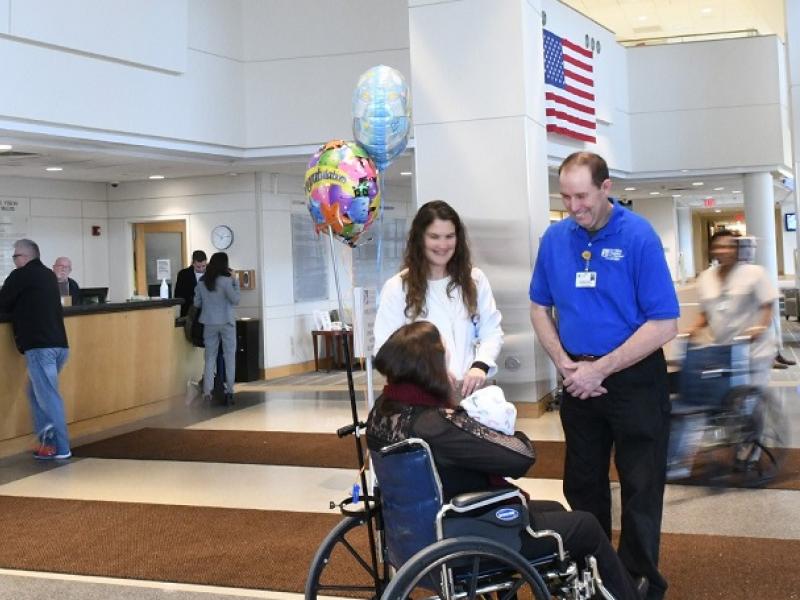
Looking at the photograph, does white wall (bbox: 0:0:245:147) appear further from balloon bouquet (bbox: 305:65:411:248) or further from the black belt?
the black belt

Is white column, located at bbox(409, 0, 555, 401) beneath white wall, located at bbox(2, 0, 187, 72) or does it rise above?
beneath

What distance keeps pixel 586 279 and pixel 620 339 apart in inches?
8.4

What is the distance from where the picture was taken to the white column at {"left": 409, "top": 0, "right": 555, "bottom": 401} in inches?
284

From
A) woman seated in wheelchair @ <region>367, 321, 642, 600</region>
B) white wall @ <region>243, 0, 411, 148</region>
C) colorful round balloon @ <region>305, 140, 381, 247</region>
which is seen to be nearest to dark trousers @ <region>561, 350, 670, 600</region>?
woman seated in wheelchair @ <region>367, 321, 642, 600</region>

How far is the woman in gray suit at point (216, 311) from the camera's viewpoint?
352 inches

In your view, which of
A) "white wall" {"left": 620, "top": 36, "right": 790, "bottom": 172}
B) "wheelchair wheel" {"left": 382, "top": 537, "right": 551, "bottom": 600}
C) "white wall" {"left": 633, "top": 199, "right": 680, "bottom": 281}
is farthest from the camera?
"white wall" {"left": 633, "top": 199, "right": 680, "bottom": 281}

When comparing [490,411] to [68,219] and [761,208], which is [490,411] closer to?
[68,219]

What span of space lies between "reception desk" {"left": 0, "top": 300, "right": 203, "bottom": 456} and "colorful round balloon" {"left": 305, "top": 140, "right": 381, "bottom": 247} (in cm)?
339

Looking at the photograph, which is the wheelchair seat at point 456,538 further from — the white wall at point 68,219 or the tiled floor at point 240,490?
the white wall at point 68,219

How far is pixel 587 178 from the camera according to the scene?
8.75 ft

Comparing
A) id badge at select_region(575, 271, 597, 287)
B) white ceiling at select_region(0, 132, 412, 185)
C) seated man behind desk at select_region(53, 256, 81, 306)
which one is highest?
white ceiling at select_region(0, 132, 412, 185)

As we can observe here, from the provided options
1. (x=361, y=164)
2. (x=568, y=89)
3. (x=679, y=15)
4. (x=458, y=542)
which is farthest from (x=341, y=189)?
(x=679, y=15)

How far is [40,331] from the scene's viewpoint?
20.7 ft

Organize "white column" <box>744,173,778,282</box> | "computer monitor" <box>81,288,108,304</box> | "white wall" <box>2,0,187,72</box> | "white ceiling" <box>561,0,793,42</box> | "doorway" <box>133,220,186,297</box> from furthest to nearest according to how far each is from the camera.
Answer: "white ceiling" <box>561,0,793,42</box>
"white column" <box>744,173,778,282</box>
"doorway" <box>133,220,186,297</box>
"computer monitor" <box>81,288,108,304</box>
"white wall" <box>2,0,187,72</box>
